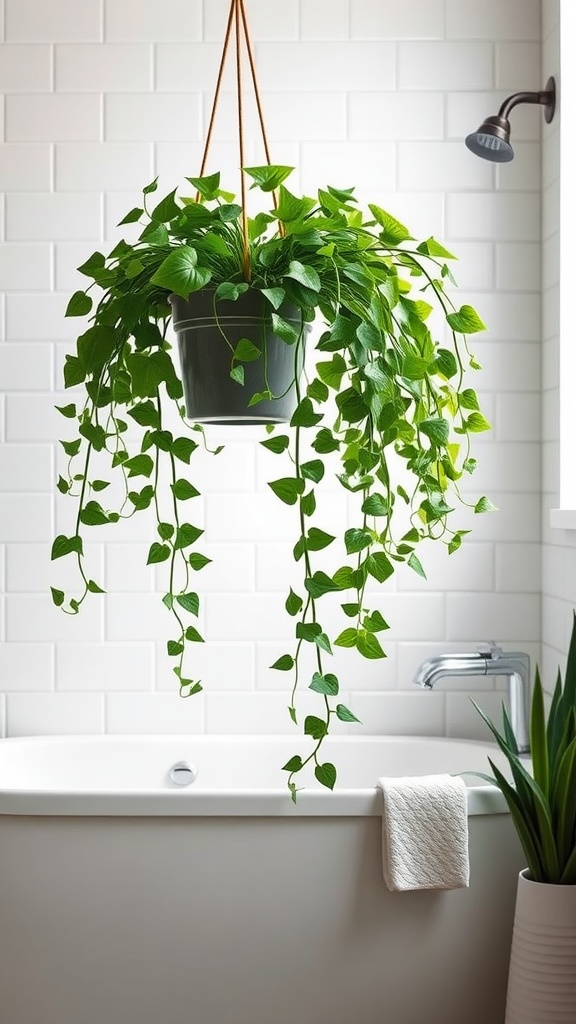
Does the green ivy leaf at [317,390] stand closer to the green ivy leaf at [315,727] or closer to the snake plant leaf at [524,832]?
the green ivy leaf at [315,727]

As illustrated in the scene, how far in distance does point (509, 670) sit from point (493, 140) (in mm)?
1287

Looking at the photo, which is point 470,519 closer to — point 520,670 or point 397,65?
point 520,670

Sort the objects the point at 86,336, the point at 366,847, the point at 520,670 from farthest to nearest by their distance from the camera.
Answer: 1. the point at 520,670
2. the point at 366,847
3. the point at 86,336

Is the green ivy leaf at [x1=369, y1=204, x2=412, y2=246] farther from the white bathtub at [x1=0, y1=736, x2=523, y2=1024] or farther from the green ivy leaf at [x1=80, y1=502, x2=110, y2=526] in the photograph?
the white bathtub at [x1=0, y1=736, x2=523, y2=1024]

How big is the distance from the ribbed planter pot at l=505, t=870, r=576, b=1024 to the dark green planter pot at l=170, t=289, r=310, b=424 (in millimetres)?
1111

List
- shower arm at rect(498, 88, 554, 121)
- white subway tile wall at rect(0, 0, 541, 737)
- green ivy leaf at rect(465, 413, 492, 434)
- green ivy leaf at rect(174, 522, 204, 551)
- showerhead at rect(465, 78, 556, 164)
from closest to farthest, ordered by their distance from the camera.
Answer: green ivy leaf at rect(174, 522, 204, 551) < green ivy leaf at rect(465, 413, 492, 434) < showerhead at rect(465, 78, 556, 164) < shower arm at rect(498, 88, 554, 121) < white subway tile wall at rect(0, 0, 541, 737)

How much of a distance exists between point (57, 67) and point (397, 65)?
3.03 ft

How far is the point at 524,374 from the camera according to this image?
9.57 feet

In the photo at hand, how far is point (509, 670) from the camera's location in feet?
8.93

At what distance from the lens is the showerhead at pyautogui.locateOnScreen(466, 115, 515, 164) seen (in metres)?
2.43

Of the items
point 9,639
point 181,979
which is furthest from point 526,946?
point 9,639

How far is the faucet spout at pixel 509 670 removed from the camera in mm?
2650

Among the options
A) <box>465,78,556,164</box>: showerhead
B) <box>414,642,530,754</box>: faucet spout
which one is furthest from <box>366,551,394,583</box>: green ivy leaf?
<box>465,78,556,164</box>: showerhead

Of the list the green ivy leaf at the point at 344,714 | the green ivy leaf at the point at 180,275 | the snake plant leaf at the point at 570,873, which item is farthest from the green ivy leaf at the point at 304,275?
the snake plant leaf at the point at 570,873
